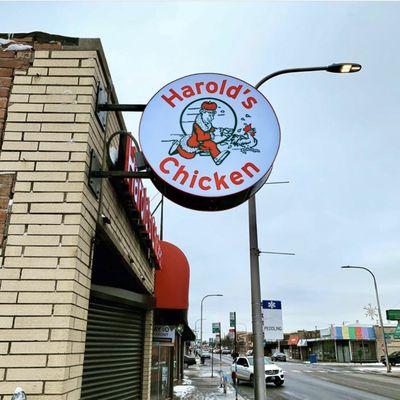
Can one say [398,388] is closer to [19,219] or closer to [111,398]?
[111,398]

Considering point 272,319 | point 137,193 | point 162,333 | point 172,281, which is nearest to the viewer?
point 137,193

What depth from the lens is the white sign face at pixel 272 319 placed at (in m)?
7.99

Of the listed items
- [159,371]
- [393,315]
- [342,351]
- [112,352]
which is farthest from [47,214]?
[342,351]

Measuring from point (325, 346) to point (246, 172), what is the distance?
6475 cm

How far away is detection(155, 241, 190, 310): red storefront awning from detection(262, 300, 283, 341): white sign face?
1916 millimetres

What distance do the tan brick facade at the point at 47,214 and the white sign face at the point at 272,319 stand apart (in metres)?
4.75

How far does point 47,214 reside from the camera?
364 cm

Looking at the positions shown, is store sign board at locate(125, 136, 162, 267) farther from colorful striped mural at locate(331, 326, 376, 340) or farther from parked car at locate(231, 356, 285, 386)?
colorful striped mural at locate(331, 326, 376, 340)

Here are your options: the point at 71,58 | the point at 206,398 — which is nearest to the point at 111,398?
the point at 71,58

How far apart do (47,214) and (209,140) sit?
1756 mm

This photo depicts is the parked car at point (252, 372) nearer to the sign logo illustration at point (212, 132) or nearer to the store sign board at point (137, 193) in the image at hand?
the store sign board at point (137, 193)

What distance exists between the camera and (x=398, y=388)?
2155 centimetres

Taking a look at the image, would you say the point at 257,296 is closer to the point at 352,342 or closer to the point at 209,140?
the point at 209,140

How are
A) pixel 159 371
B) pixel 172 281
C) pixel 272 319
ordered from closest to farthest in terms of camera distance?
pixel 272 319
pixel 172 281
pixel 159 371
